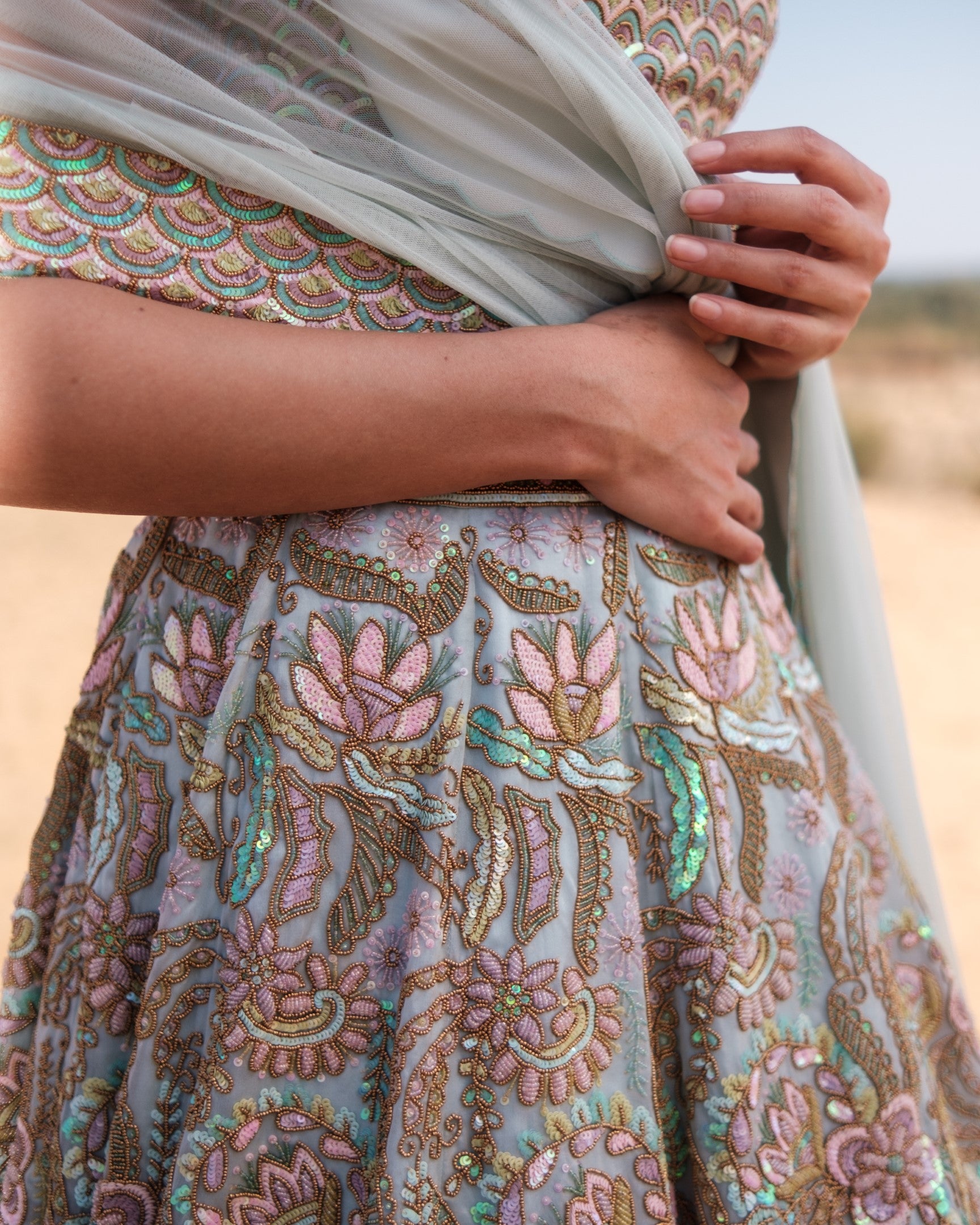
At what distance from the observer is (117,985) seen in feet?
2.35

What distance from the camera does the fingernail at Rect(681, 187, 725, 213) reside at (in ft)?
2.39

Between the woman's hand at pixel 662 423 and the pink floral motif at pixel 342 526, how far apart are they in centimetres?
17

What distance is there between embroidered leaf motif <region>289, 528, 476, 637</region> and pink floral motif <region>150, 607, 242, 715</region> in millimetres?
76

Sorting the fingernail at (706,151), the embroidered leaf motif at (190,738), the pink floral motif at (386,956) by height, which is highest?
the fingernail at (706,151)

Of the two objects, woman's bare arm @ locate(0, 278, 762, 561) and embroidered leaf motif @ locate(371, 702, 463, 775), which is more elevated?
woman's bare arm @ locate(0, 278, 762, 561)

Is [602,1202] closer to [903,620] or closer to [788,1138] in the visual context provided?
[788,1138]

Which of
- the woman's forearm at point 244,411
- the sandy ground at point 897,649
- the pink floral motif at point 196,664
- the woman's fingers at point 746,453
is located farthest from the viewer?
the sandy ground at point 897,649

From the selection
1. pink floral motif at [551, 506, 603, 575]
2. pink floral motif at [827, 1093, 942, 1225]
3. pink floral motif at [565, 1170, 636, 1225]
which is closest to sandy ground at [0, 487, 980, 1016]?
pink floral motif at [827, 1093, 942, 1225]

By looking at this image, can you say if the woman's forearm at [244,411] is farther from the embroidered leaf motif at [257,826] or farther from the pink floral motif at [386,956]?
the pink floral motif at [386,956]

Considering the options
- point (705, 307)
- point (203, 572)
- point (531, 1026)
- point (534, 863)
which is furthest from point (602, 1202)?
point (705, 307)

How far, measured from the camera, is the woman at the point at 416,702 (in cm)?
64

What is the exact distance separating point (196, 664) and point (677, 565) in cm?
40

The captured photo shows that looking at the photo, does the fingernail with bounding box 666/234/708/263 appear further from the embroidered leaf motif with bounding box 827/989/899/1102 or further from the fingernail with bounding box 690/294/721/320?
the embroidered leaf motif with bounding box 827/989/899/1102

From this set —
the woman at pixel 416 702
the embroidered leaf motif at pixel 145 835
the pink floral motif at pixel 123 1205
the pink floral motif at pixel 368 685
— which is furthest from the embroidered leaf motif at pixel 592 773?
the pink floral motif at pixel 123 1205
